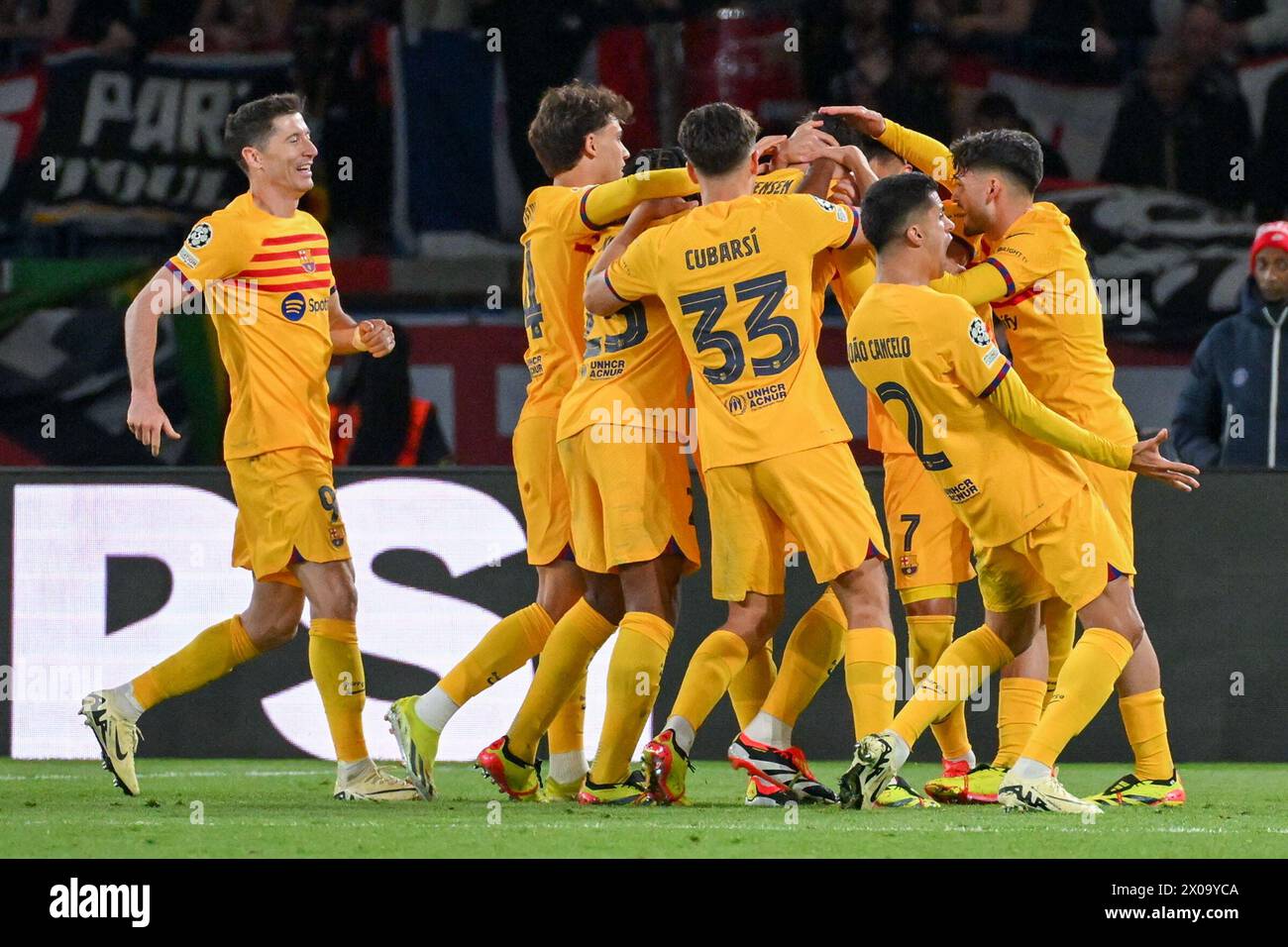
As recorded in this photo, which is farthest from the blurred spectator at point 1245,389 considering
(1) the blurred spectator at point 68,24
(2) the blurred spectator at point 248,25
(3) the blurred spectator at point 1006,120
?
(1) the blurred spectator at point 68,24

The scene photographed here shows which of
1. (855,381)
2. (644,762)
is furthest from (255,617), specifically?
(855,381)

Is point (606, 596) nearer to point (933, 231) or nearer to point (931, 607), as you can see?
point (931, 607)

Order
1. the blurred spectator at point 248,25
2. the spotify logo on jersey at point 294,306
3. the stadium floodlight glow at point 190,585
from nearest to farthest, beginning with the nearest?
the spotify logo on jersey at point 294,306, the stadium floodlight glow at point 190,585, the blurred spectator at point 248,25

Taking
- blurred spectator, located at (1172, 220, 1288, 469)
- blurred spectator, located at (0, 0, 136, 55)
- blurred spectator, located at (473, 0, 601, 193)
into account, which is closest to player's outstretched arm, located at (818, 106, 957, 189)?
blurred spectator, located at (1172, 220, 1288, 469)

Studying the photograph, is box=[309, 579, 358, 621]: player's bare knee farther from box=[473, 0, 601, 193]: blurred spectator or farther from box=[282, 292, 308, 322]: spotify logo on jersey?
box=[473, 0, 601, 193]: blurred spectator

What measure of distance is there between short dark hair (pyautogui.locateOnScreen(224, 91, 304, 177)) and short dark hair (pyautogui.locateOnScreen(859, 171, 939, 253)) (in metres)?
1.94

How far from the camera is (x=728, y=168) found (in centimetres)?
527

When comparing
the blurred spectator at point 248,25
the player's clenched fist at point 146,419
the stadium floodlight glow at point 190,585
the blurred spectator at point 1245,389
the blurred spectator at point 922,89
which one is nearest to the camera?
the player's clenched fist at point 146,419

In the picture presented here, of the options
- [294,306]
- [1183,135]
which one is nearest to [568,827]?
[294,306]

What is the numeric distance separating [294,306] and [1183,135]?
6071mm

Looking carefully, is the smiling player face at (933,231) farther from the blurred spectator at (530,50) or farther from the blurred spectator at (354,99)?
the blurred spectator at (354,99)

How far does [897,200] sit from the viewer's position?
16.7 ft

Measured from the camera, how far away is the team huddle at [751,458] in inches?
200

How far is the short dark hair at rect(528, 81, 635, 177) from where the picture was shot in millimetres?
5875
